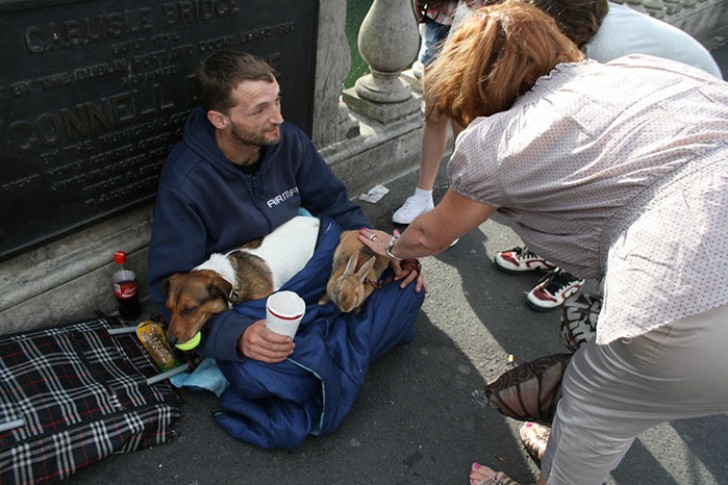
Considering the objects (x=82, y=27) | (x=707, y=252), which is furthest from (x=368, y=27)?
(x=707, y=252)

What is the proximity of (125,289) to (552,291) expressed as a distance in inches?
99.0

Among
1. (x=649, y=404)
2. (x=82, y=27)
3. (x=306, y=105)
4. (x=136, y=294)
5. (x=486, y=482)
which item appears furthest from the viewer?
(x=306, y=105)

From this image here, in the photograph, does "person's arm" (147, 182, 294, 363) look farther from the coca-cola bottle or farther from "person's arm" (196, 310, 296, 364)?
the coca-cola bottle

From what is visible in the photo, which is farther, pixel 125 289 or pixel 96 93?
pixel 125 289

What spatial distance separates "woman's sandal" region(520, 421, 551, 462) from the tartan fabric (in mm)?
1676

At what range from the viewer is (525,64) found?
188 centimetres

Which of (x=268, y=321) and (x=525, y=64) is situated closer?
(x=525, y=64)

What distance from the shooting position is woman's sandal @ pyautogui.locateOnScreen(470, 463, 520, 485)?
8.16 feet

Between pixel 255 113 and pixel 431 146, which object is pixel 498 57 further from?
pixel 431 146

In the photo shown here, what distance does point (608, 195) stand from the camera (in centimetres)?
169

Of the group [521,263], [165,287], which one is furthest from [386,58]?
[165,287]

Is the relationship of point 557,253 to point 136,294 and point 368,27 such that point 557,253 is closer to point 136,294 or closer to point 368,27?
point 136,294

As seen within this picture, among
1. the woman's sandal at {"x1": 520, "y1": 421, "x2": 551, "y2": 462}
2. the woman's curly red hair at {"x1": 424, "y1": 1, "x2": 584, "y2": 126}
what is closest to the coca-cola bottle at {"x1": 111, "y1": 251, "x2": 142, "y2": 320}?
the woman's curly red hair at {"x1": 424, "y1": 1, "x2": 584, "y2": 126}

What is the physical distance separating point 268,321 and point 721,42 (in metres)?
8.47
